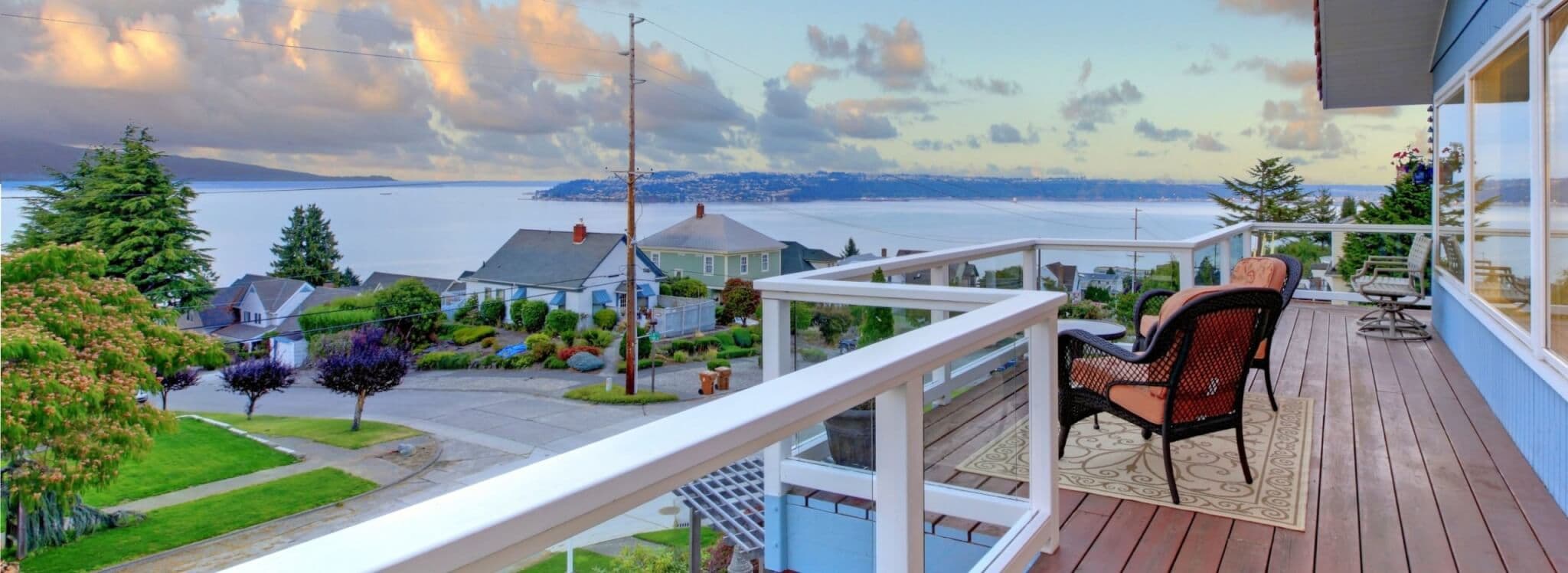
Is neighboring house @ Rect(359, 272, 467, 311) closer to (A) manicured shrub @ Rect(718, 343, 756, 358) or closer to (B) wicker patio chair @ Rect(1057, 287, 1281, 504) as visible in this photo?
(A) manicured shrub @ Rect(718, 343, 756, 358)

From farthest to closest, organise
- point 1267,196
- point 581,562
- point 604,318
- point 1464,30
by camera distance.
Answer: point 604,318 → point 1267,196 → point 1464,30 → point 581,562

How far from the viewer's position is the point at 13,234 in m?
25.4

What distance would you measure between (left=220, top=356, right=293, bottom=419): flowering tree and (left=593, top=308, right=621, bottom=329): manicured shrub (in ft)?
38.2

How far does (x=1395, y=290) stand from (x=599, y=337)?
32.9 m

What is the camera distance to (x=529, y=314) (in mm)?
37094

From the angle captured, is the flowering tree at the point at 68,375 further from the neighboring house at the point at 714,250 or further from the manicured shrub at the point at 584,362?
the neighboring house at the point at 714,250

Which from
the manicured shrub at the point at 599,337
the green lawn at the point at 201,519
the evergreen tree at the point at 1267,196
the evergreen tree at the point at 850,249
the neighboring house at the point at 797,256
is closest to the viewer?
the green lawn at the point at 201,519

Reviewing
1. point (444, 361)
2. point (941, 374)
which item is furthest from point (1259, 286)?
point (444, 361)

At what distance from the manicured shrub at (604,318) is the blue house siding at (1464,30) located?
109 feet

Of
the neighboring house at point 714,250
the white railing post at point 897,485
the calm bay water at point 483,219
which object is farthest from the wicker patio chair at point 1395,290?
the neighboring house at point 714,250

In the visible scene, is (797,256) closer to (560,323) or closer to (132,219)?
(560,323)

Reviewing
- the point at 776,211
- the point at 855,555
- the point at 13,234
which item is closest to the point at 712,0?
the point at 776,211

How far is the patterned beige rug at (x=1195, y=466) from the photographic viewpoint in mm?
2615

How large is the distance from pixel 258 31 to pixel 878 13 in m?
29.6
